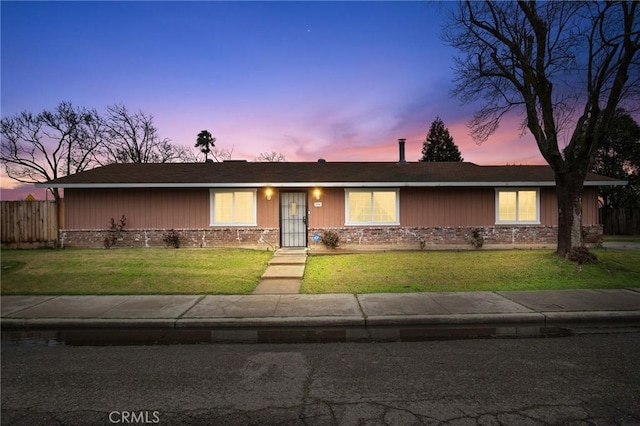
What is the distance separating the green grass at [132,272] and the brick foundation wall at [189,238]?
1841 millimetres

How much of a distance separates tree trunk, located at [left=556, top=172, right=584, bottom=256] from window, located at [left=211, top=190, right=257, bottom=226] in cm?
1129

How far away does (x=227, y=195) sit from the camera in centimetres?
1577

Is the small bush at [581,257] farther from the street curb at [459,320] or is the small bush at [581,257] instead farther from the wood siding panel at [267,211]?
the wood siding panel at [267,211]

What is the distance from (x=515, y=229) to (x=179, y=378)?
15.5 m

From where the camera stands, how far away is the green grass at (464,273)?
29.1 feet

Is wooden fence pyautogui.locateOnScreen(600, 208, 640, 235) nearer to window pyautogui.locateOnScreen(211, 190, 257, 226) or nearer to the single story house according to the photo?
the single story house

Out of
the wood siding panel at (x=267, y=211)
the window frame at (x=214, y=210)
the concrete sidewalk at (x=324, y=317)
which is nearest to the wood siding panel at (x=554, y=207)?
the concrete sidewalk at (x=324, y=317)

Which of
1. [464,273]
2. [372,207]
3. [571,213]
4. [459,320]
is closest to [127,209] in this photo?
[372,207]

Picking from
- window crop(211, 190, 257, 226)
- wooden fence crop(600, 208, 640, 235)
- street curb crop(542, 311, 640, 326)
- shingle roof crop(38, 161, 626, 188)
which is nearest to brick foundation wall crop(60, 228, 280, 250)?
Result: window crop(211, 190, 257, 226)

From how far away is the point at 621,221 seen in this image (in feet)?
82.9

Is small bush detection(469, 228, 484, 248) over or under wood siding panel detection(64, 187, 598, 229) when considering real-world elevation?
under

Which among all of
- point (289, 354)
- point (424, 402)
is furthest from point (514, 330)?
point (289, 354)

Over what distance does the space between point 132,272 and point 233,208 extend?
6094mm

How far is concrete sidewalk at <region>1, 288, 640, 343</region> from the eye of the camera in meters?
5.95
